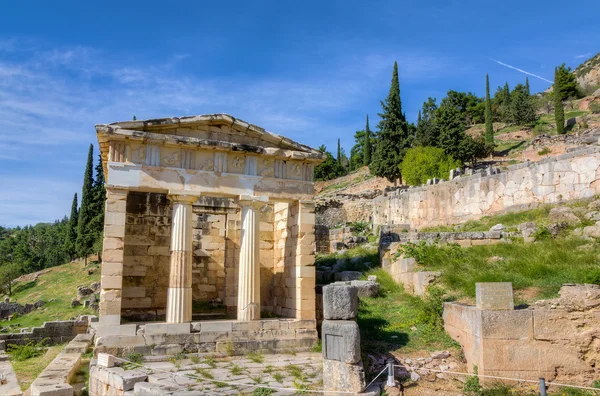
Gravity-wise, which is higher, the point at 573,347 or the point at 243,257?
the point at 243,257

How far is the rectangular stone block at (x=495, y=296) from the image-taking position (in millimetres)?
9617

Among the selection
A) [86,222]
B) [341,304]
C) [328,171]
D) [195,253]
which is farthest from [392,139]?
[341,304]

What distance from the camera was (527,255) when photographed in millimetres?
13438

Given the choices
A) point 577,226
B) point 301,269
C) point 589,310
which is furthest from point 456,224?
point 589,310

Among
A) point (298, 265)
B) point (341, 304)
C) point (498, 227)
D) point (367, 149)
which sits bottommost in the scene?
point (341, 304)

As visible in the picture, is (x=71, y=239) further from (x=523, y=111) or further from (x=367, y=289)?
(x=523, y=111)

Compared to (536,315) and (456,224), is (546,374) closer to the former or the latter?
(536,315)

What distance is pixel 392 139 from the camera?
159 feet

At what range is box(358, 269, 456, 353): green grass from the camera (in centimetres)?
1109

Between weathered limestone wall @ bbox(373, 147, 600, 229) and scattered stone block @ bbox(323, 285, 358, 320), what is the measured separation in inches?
518

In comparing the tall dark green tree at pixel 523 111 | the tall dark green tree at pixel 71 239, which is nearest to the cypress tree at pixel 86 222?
the tall dark green tree at pixel 71 239

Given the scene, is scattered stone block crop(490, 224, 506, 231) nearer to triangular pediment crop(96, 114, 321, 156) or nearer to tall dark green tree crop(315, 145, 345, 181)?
triangular pediment crop(96, 114, 321, 156)

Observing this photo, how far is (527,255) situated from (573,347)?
4316 mm

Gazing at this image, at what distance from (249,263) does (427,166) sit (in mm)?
28316
